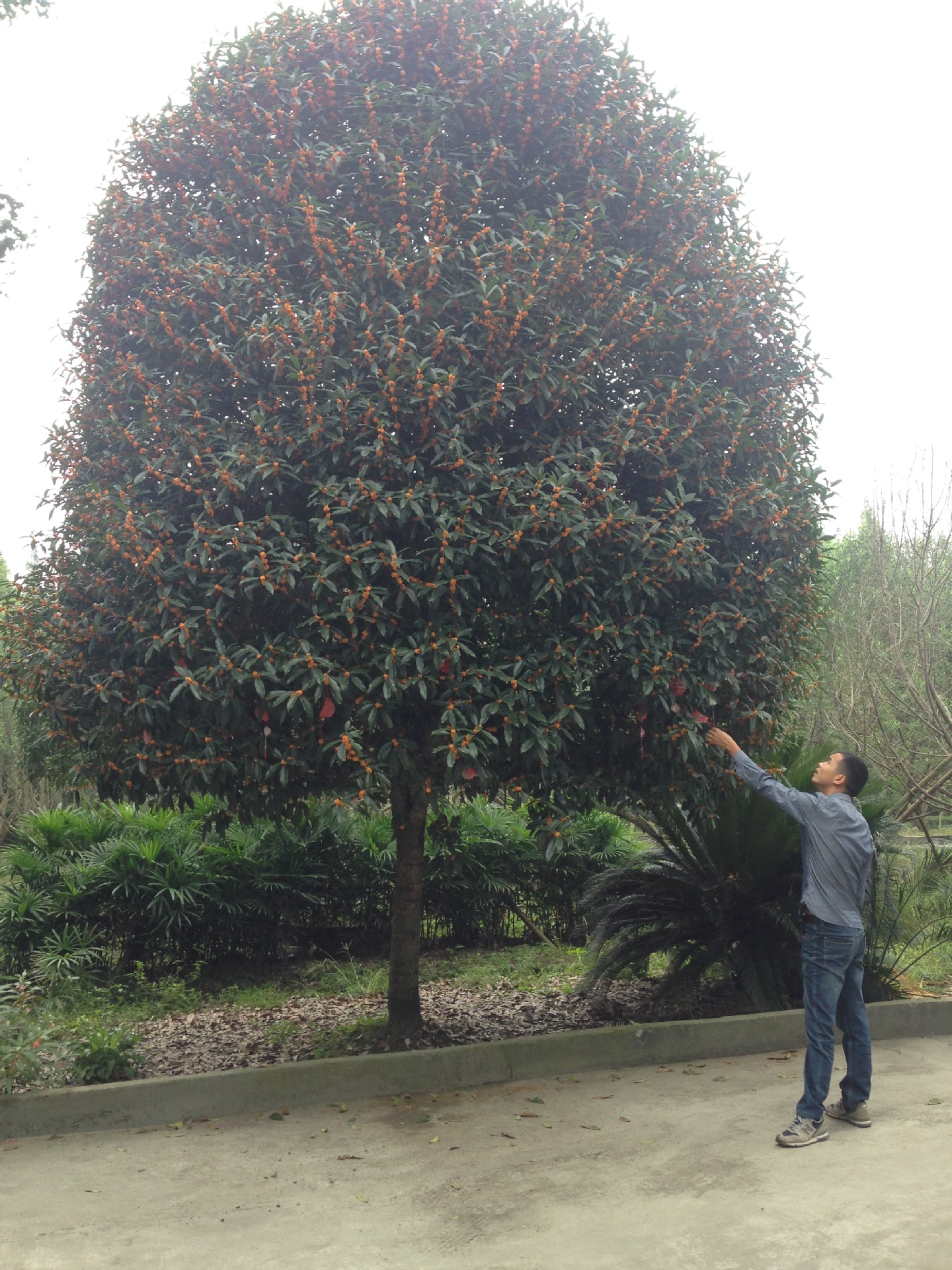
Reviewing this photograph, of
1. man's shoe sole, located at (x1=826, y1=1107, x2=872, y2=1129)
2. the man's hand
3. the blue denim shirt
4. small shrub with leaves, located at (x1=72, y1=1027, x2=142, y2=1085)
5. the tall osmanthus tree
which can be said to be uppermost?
the tall osmanthus tree

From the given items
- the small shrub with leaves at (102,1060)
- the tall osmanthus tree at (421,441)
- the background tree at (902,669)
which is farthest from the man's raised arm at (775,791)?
the background tree at (902,669)

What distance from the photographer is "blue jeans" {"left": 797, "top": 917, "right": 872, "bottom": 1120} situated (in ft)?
14.8

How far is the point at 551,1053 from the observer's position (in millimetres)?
5797

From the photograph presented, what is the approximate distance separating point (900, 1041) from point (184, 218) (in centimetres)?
649

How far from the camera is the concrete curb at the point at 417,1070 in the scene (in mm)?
5062

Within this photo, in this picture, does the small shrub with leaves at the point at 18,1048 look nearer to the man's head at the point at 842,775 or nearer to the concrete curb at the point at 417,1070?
the concrete curb at the point at 417,1070

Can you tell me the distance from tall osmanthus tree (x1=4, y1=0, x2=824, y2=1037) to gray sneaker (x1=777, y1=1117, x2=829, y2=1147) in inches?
66.2

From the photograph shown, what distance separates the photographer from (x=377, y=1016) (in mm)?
7031

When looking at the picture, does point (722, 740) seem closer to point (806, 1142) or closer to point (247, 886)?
point (806, 1142)

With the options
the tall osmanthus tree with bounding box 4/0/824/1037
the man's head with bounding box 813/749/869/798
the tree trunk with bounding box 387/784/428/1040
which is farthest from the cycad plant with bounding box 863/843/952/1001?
the tree trunk with bounding box 387/784/428/1040

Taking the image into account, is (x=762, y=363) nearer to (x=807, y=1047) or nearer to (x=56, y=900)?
(x=807, y=1047)

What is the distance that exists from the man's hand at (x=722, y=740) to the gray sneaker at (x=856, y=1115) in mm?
1728

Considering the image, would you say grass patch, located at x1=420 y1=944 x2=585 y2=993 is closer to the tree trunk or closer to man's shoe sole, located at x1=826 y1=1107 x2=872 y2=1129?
the tree trunk

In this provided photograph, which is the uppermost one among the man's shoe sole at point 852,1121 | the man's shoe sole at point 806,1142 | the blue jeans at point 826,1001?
the blue jeans at point 826,1001
